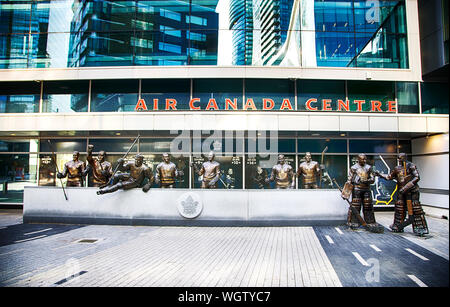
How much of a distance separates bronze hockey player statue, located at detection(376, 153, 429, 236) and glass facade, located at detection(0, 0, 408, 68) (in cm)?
649

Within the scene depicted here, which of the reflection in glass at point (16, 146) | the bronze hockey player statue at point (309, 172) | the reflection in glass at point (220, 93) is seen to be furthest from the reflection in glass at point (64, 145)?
the bronze hockey player statue at point (309, 172)

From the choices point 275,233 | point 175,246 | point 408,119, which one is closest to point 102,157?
point 175,246

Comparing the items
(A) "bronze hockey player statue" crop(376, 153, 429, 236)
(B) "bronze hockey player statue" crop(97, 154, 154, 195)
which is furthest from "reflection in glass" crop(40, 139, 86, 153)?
(A) "bronze hockey player statue" crop(376, 153, 429, 236)

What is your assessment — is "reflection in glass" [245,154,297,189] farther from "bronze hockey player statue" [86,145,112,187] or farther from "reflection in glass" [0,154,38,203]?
"reflection in glass" [0,154,38,203]

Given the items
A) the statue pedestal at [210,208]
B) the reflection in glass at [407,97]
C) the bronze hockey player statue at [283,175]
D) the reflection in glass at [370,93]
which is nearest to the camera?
the statue pedestal at [210,208]

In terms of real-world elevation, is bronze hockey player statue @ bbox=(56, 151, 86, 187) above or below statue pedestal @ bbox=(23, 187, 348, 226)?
above

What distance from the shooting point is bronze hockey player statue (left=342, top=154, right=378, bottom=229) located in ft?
24.4

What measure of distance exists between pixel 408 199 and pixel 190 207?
6577 mm

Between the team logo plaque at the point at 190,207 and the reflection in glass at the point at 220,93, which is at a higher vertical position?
the reflection in glass at the point at 220,93

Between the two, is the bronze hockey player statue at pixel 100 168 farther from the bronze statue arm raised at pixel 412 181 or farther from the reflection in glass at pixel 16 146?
the bronze statue arm raised at pixel 412 181

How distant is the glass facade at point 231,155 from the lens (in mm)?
12164

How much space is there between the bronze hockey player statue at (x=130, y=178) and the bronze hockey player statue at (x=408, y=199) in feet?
26.1

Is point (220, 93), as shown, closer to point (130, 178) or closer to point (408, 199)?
point (130, 178)
